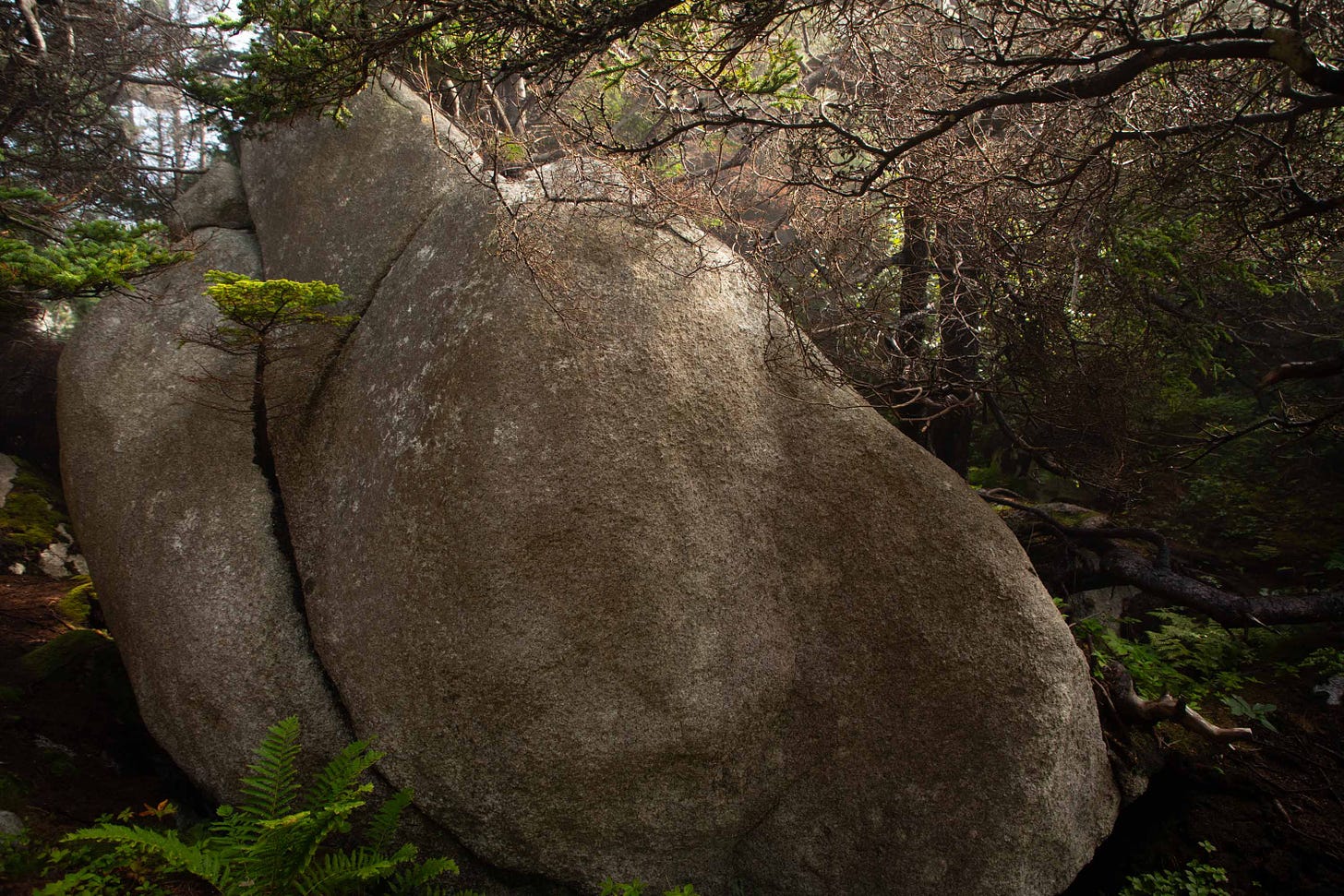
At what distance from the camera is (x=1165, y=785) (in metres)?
5.38

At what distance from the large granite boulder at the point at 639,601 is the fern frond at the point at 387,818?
0.22 m

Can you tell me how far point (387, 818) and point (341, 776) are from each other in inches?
16.0

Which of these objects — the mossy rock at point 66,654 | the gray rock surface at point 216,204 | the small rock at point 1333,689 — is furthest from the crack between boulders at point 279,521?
the small rock at point 1333,689

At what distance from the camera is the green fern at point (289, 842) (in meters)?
3.97

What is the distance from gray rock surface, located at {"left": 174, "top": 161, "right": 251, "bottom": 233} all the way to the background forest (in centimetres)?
37

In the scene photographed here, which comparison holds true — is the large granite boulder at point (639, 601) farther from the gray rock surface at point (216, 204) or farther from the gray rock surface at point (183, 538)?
the gray rock surface at point (216, 204)

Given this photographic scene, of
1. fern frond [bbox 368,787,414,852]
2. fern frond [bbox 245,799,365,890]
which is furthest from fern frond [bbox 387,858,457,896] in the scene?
fern frond [bbox 245,799,365,890]

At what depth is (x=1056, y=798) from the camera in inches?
183

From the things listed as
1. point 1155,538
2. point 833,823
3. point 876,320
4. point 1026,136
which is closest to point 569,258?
point 876,320

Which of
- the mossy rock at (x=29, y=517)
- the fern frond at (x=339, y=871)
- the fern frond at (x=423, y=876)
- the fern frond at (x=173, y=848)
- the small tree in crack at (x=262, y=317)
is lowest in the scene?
the fern frond at (x=423, y=876)

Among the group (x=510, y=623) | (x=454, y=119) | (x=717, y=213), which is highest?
(x=454, y=119)

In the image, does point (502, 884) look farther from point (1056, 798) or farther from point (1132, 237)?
point (1132, 237)

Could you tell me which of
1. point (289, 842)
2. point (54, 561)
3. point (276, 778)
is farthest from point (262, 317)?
point (54, 561)

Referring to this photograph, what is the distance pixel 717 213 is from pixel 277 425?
4107mm
